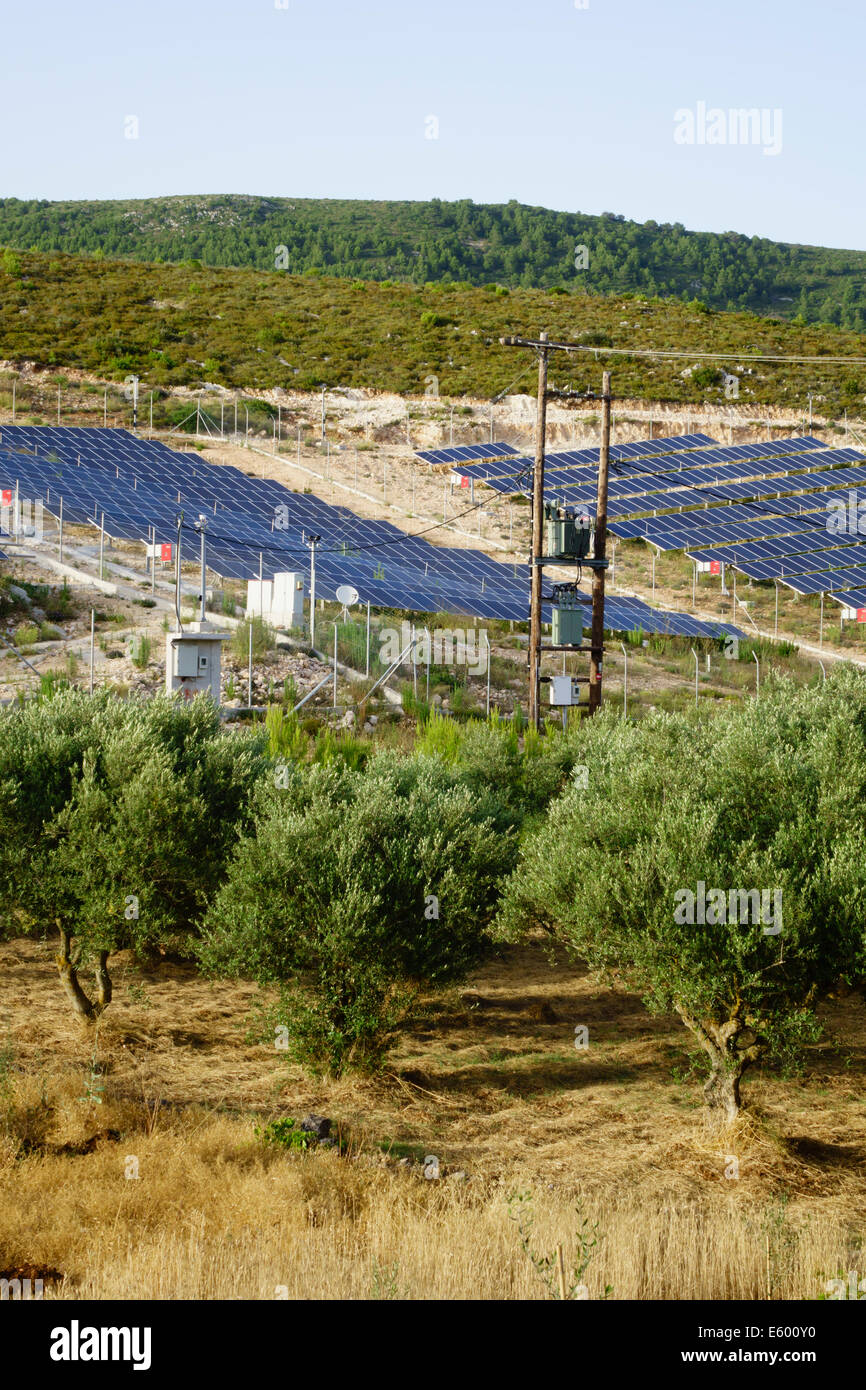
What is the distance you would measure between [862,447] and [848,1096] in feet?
180

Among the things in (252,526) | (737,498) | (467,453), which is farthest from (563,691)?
(467,453)

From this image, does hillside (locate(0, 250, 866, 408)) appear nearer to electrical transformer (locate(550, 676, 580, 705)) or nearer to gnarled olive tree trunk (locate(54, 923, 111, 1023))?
electrical transformer (locate(550, 676, 580, 705))

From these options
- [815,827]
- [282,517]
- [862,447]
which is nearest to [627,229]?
[862,447]

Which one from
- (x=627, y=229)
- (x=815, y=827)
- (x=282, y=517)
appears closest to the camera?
(x=815, y=827)

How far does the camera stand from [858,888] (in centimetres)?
1284

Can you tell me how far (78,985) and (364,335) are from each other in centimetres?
6845

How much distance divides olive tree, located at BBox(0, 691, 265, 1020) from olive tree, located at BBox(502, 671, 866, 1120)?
417cm

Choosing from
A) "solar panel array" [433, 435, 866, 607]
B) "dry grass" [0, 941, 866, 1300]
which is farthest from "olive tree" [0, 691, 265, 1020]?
"solar panel array" [433, 435, 866, 607]

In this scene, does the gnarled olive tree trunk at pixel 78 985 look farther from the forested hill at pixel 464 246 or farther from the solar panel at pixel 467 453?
the forested hill at pixel 464 246

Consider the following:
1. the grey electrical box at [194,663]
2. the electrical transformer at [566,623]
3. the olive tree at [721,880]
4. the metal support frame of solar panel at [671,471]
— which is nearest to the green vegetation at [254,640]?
the grey electrical box at [194,663]

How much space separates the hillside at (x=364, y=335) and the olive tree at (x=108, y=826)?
53949 mm

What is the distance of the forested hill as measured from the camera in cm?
13188
